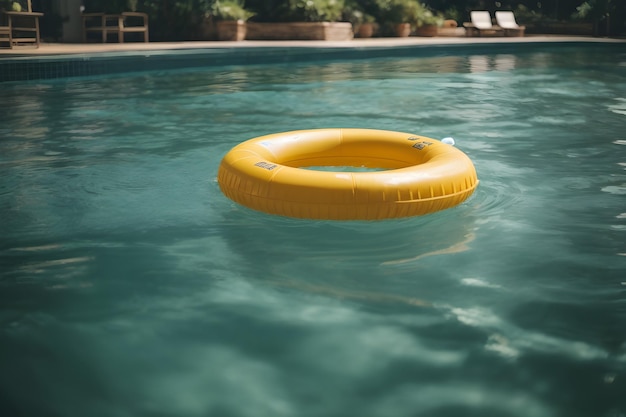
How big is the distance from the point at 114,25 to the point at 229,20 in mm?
2250

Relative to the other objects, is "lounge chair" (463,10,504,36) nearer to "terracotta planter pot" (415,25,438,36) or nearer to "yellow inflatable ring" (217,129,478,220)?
"terracotta planter pot" (415,25,438,36)

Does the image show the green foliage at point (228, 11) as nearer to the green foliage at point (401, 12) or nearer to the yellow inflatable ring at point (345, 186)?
the green foliage at point (401, 12)

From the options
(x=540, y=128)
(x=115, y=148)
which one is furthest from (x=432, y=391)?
(x=540, y=128)

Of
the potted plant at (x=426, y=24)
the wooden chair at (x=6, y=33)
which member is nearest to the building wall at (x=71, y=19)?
the wooden chair at (x=6, y=33)

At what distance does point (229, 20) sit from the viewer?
1318 centimetres

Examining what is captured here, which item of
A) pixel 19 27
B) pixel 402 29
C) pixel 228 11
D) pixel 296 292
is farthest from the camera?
pixel 402 29

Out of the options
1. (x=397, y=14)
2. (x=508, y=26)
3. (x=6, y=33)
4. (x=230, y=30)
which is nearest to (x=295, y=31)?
(x=230, y=30)

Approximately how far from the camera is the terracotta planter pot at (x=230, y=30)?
13.1m

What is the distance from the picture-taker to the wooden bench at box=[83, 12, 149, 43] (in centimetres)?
1213

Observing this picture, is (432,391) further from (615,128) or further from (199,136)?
(615,128)

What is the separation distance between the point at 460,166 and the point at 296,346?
1.66m

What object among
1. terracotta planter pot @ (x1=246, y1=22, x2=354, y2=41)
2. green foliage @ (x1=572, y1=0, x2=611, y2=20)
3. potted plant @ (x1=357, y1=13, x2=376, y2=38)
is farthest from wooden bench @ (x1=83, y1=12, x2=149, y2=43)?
green foliage @ (x1=572, y1=0, x2=611, y2=20)

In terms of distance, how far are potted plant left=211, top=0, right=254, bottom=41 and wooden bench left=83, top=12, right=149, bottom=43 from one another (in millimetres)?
1377

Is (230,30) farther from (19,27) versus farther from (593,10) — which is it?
(593,10)
